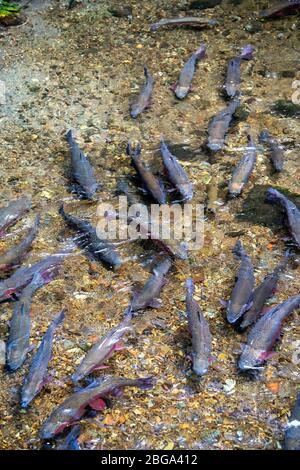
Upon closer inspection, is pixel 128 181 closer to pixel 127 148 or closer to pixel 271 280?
pixel 127 148

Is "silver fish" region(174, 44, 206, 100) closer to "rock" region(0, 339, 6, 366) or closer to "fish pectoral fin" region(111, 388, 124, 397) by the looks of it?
"rock" region(0, 339, 6, 366)

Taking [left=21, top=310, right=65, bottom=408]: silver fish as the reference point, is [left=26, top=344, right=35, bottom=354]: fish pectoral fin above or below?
below

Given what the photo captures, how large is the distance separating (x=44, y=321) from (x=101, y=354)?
0.80m

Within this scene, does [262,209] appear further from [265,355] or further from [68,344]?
[68,344]

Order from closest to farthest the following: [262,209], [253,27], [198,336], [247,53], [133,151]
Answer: [198,336] < [262,209] < [133,151] < [247,53] < [253,27]

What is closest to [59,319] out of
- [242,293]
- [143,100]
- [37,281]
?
[37,281]

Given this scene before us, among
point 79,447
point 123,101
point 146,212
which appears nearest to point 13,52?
point 123,101

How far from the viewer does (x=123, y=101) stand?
832 centimetres

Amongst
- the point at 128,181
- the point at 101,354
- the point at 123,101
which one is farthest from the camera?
the point at 123,101

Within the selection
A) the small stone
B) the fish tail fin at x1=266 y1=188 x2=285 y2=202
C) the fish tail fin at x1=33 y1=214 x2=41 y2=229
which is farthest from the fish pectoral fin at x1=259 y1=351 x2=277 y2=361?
the fish tail fin at x1=33 y1=214 x2=41 y2=229

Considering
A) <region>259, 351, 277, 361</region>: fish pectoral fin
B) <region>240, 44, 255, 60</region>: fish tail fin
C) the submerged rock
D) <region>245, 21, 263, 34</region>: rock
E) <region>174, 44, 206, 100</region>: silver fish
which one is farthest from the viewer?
<region>245, 21, 263, 34</region>: rock

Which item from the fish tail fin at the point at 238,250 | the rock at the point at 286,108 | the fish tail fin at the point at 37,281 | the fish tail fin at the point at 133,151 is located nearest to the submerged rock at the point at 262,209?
the fish tail fin at the point at 238,250

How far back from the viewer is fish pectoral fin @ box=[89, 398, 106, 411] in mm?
4688

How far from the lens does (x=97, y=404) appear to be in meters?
4.71
